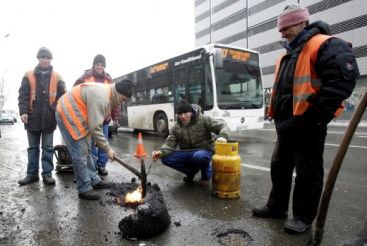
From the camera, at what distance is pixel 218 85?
986 centimetres

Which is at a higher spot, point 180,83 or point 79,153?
point 180,83

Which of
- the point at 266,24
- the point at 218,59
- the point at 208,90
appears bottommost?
the point at 208,90

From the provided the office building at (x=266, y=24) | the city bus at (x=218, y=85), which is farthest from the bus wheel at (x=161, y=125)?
the office building at (x=266, y=24)

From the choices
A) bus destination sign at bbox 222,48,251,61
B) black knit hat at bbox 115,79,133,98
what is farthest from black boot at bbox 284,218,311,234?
bus destination sign at bbox 222,48,251,61

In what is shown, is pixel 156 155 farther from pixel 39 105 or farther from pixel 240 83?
pixel 240 83

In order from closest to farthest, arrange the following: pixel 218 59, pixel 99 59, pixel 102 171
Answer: pixel 99 59 → pixel 102 171 → pixel 218 59

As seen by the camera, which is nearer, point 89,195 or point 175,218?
point 175,218

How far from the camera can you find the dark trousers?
2.95m

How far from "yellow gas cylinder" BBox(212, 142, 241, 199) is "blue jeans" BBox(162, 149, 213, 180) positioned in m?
0.40

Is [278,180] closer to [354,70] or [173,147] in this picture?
[354,70]

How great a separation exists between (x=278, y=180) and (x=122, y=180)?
2798 millimetres

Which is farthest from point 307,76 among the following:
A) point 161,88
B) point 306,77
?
point 161,88

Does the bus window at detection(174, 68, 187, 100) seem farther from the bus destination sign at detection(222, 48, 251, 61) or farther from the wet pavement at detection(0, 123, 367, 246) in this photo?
the wet pavement at detection(0, 123, 367, 246)

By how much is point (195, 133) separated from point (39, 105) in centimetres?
244
